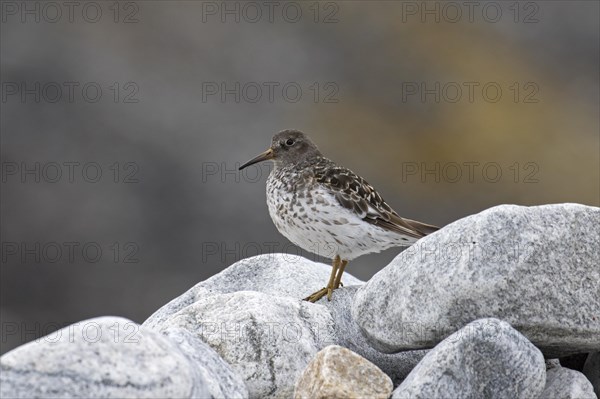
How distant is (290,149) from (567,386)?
4.36 meters

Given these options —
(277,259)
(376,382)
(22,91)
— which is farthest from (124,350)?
(22,91)

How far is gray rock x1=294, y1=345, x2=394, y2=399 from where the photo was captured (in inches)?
228

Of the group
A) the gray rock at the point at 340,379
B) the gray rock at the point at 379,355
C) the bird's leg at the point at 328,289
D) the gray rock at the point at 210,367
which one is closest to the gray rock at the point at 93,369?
the gray rock at the point at 210,367

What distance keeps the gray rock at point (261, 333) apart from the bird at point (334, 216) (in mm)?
1535

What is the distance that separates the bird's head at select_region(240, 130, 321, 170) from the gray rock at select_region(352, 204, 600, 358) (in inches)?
132

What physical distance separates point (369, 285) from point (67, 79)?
577 inches

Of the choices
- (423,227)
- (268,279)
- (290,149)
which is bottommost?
(268,279)

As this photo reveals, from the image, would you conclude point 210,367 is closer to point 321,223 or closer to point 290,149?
point 321,223

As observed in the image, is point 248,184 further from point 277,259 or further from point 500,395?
point 500,395

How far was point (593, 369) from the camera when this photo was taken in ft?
22.7

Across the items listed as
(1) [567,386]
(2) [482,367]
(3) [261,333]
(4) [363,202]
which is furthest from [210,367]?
(4) [363,202]

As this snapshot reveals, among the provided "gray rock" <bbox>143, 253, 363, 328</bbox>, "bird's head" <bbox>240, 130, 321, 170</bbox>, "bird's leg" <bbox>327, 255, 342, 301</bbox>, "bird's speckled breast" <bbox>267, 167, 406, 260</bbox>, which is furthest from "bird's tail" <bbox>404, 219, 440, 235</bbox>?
"bird's head" <bbox>240, 130, 321, 170</bbox>

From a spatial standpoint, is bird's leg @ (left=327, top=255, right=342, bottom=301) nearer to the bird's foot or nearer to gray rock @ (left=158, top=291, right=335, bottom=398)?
the bird's foot

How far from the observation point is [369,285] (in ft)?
22.1
